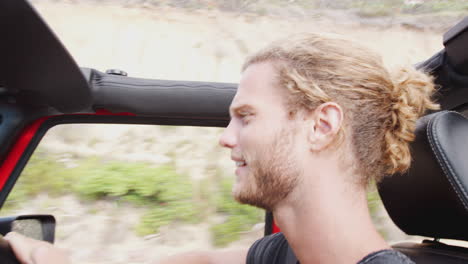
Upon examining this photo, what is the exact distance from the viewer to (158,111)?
1800 mm

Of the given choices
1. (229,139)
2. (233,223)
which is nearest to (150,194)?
(233,223)

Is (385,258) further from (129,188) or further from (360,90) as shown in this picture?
(129,188)

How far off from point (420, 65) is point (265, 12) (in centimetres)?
951

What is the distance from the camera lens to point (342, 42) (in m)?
1.45

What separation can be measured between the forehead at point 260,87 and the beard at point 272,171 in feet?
0.41

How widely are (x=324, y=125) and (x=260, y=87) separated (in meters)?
0.25

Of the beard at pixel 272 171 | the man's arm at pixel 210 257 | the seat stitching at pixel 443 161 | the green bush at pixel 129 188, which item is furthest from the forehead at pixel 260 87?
the green bush at pixel 129 188

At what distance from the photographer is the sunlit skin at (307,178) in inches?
52.1

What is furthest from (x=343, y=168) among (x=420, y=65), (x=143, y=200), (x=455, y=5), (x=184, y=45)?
(x=455, y=5)

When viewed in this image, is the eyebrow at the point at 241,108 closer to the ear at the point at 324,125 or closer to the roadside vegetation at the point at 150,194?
the ear at the point at 324,125

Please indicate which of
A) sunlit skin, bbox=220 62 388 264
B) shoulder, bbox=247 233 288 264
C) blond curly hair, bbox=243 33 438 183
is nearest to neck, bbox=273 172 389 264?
sunlit skin, bbox=220 62 388 264

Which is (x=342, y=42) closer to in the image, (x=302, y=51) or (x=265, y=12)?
(x=302, y=51)

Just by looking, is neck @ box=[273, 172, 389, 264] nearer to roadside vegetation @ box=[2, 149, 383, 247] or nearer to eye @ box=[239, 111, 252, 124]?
eye @ box=[239, 111, 252, 124]

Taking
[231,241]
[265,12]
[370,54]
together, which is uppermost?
[370,54]
